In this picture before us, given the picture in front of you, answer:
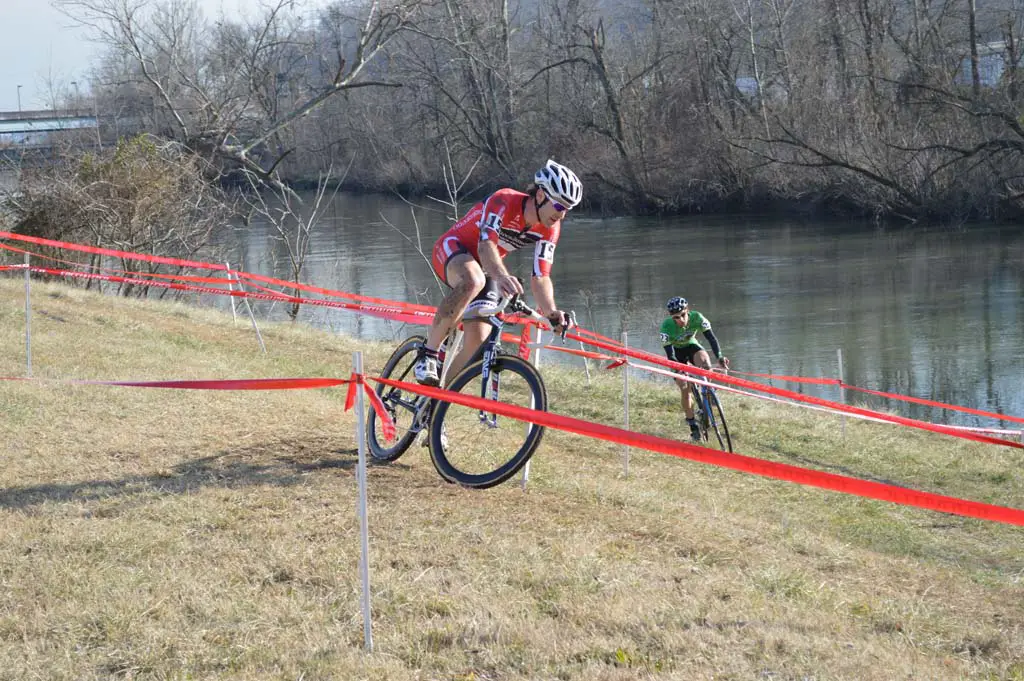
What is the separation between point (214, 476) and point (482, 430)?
1766 millimetres

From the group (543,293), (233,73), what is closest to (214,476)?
(543,293)

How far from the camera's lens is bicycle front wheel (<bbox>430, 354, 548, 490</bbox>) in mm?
6215

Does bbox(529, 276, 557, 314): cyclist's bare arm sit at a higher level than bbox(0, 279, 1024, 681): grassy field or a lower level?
higher

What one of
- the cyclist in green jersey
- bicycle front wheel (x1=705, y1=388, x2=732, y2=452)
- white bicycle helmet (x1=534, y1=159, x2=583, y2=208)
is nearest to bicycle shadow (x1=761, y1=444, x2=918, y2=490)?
bicycle front wheel (x1=705, y1=388, x2=732, y2=452)

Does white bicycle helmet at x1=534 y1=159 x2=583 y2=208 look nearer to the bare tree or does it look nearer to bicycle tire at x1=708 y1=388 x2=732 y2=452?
bicycle tire at x1=708 y1=388 x2=732 y2=452

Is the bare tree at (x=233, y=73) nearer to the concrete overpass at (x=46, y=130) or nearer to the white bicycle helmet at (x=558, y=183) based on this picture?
the concrete overpass at (x=46, y=130)

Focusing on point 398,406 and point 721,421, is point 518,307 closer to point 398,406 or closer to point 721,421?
point 398,406

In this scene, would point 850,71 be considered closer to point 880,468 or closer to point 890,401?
point 890,401

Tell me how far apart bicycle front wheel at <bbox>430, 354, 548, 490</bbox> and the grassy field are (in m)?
0.17

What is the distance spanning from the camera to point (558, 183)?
6.37 metres

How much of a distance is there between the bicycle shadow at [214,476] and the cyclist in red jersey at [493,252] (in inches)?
38.2

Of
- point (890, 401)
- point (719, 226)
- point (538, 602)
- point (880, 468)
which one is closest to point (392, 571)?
point (538, 602)

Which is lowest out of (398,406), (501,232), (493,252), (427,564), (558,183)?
(427,564)

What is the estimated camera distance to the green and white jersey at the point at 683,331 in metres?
12.1
